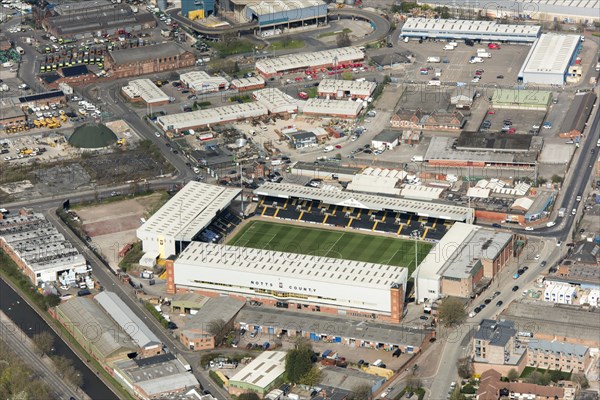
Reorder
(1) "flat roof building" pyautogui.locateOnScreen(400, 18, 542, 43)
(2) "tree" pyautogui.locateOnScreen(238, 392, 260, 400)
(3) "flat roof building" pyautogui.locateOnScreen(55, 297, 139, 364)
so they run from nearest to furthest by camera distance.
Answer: (2) "tree" pyautogui.locateOnScreen(238, 392, 260, 400), (3) "flat roof building" pyautogui.locateOnScreen(55, 297, 139, 364), (1) "flat roof building" pyautogui.locateOnScreen(400, 18, 542, 43)

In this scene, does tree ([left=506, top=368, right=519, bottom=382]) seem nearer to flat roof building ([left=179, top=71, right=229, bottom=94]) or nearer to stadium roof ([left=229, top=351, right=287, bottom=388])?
stadium roof ([left=229, top=351, right=287, bottom=388])

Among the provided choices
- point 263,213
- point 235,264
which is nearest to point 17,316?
point 235,264

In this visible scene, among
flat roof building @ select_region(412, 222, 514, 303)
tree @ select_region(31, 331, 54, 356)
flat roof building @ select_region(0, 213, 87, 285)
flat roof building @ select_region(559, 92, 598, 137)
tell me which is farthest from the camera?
flat roof building @ select_region(559, 92, 598, 137)

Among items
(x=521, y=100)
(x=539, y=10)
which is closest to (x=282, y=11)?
(x=539, y=10)

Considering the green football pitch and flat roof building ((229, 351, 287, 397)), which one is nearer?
flat roof building ((229, 351, 287, 397))

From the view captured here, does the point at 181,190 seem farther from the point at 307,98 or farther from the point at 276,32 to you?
the point at 276,32

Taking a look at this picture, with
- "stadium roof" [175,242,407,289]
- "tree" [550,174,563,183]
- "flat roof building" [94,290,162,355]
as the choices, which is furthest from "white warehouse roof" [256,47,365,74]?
"flat roof building" [94,290,162,355]

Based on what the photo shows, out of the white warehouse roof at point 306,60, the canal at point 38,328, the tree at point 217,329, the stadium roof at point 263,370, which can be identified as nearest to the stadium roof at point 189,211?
the canal at point 38,328

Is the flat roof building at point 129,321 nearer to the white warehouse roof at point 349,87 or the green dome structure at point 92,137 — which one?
the green dome structure at point 92,137
